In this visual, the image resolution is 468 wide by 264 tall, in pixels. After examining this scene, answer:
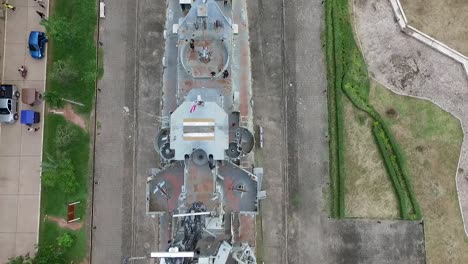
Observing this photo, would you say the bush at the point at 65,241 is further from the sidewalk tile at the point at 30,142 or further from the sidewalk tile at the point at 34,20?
the sidewalk tile at the point at 34,20

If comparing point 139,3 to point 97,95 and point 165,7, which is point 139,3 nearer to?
point 165,7

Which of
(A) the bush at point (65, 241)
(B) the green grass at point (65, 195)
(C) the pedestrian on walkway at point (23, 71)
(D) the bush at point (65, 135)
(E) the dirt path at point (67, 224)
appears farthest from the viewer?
(C) the pedestrian on walkway at point (23, 71)

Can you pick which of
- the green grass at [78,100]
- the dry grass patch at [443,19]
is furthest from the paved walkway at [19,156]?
the dry grass patch at [443,19]

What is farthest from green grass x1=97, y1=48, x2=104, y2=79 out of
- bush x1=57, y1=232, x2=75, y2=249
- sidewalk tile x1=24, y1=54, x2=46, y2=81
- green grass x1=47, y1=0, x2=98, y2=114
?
bush x1=57, y1=232, x2=75, y2=249

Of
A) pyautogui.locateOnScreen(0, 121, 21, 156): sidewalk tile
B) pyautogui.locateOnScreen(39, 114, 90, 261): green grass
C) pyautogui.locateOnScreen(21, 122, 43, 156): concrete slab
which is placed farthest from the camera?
pyautogui.locateOnScreen(0, 121, 21, 156): sidewalk tile

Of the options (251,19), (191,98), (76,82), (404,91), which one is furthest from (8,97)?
(404,91)

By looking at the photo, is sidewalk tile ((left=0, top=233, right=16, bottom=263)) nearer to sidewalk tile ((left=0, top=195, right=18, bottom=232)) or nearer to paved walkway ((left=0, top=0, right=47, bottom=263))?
paved walkway ((left=0, top=0, right=47, bottom=263))
